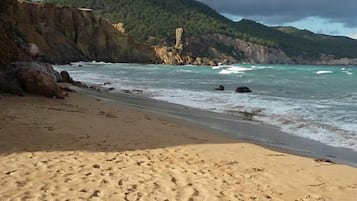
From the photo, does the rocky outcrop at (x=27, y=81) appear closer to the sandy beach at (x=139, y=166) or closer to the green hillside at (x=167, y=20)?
the sandy beach at (x=139, y=166)

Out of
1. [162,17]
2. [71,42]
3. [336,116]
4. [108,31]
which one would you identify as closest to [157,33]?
[162,17]

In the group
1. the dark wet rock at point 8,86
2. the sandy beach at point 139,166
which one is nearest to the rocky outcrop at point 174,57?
the dark wet rock at point 8,86

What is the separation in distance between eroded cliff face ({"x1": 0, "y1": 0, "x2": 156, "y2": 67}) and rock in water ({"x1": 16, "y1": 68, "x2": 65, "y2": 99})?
5493cm

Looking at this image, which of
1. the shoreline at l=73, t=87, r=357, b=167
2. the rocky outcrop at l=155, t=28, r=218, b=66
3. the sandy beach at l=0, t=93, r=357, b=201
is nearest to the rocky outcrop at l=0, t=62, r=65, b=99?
the sandy beach at l=0, t=93, r=357, b=201

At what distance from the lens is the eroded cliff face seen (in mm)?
74312

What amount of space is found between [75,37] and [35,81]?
262ft

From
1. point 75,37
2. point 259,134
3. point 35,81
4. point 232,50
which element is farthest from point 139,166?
point 232,50

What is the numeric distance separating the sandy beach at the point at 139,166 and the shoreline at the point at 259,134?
108 cm

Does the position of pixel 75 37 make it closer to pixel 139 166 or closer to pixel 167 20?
pixel 167 20

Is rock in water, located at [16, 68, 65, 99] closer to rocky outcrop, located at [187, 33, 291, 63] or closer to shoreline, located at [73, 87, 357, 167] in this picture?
shoreline, located at [73, 87, 357, 167]

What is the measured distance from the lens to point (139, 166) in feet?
22.2

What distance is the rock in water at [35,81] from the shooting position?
12977 millimetres

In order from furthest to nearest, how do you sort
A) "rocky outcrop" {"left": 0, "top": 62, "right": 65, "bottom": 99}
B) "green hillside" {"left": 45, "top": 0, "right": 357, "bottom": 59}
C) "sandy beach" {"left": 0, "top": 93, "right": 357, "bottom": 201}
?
"green hillside" {"left": 45, "top": 0, "right": 357, "bottom": 59}
"rocky outcrop" {"left": 0, "top": 62, "right": 65, "bottom": 99}
"sandy beach" {"left": 0, "top": 93, "right": 357, "bottom": 201}

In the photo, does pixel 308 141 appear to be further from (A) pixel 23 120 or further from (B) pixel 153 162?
(A) pixel 23 120
